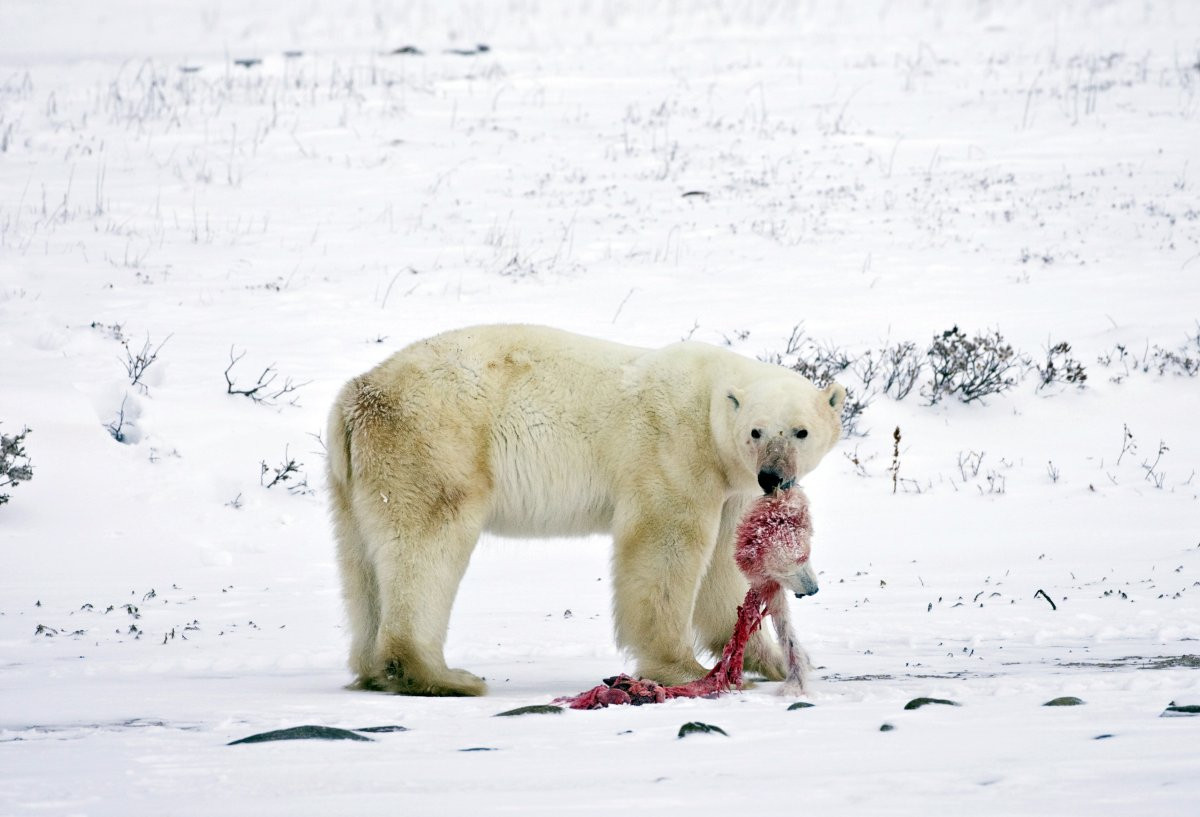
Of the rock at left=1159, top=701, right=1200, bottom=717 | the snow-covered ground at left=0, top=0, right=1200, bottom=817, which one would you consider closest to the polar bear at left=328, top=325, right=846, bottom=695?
the snow-covered ground at left=0, top=0, right=1200, bottom=817

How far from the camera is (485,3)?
31203mm

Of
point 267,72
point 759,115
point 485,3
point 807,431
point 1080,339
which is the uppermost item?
point 485,3

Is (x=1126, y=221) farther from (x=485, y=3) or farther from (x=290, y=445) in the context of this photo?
(x=485, y=3)

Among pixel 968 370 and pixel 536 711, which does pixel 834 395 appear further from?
pixel 968 370

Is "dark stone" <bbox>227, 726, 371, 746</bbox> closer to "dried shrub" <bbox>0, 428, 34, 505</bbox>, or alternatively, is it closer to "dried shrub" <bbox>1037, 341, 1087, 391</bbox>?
"dried shrub" <bbox>0, 428, 34, 505</bbox>

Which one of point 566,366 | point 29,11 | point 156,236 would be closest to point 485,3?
point 29,11

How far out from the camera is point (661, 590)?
4.55 metres

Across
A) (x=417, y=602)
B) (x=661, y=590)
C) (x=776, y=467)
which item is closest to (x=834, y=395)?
(x=776, y=467)

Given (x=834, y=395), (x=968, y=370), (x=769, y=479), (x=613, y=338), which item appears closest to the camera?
(x=769, y=479)

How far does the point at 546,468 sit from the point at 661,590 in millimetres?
613

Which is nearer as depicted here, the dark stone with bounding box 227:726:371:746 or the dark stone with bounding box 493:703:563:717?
the dark stone with bounding box 227:726:371:746

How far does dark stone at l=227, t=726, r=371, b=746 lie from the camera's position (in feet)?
10.2

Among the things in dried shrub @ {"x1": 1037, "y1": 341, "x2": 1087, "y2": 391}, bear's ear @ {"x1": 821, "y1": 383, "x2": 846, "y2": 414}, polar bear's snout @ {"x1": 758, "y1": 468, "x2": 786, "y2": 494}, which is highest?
dried shrub @ {"x1": 1037, "y1": 341, "x2": 1087, "y2": 391}

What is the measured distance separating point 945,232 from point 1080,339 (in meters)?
2.99
